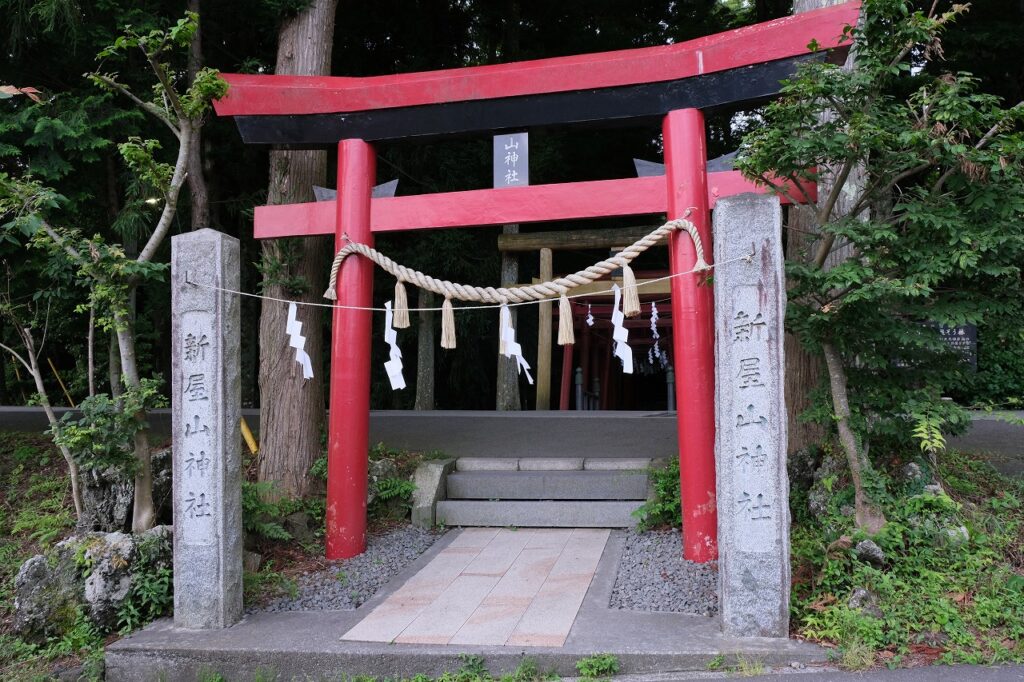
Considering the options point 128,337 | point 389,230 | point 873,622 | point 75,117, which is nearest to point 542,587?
point 873,622

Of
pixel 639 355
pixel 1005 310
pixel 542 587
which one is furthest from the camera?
pixel 639 355

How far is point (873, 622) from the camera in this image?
4207 millimetres

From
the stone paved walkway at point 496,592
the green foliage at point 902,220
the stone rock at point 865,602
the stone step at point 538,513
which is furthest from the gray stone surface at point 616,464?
the stone rock at point 865,602

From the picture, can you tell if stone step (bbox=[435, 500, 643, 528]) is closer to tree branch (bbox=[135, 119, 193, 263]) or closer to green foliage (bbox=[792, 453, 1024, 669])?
green foliage (bbox=[792, 453, 1024, 669])

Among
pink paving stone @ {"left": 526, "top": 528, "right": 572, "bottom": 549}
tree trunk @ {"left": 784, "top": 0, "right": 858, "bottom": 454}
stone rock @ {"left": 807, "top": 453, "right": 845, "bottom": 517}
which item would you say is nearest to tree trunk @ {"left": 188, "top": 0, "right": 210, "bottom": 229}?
pink paving stone @ {"left": 526, "top": 528, "right": 572, "bottom": 549}

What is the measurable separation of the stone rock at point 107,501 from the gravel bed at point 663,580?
3855 millimetres

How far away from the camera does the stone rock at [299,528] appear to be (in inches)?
258

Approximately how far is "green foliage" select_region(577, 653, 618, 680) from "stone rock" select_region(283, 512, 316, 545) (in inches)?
131

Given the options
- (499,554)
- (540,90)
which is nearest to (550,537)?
(499,554)

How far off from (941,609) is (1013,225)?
8.16 ft

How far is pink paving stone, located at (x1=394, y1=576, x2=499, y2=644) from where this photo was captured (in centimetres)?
457

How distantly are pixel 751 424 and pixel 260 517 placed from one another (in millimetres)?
4156

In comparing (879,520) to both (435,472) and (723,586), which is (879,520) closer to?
(723,586)

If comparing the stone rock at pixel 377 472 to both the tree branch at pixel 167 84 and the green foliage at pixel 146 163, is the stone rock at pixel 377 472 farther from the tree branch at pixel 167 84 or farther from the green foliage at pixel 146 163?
the tree branch at pixel 167 84
